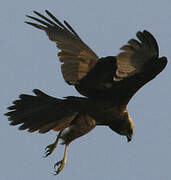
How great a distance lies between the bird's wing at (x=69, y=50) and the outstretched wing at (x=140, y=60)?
26.8 inches

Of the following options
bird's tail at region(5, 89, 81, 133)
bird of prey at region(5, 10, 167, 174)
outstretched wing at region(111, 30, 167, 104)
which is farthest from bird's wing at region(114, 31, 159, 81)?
bird's tail at region(5, 89, 81, 133)

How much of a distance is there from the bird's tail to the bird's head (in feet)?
1.79

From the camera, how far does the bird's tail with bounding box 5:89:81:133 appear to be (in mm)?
9039

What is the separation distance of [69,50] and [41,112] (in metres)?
0.82

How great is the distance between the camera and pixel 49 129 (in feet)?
29.5

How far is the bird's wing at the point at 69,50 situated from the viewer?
29.7 feet

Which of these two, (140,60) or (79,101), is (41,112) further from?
(140,60)

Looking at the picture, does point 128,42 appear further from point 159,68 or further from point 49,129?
point 49,129

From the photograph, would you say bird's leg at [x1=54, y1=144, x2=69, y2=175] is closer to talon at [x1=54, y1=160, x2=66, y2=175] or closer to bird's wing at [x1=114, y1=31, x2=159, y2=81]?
talon at [x1=54, y1=160, x2=66, y2=175]

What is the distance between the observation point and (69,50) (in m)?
9.27

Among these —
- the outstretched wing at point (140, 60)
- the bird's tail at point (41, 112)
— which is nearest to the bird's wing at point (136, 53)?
the outstretched wing at point (140, 60)

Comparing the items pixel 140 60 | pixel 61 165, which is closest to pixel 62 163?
pixel 61 165

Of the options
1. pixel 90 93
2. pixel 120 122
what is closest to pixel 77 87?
pixel 90 93

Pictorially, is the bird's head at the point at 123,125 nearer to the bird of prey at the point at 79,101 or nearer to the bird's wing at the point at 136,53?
the bird of prey at the point at 79,101
